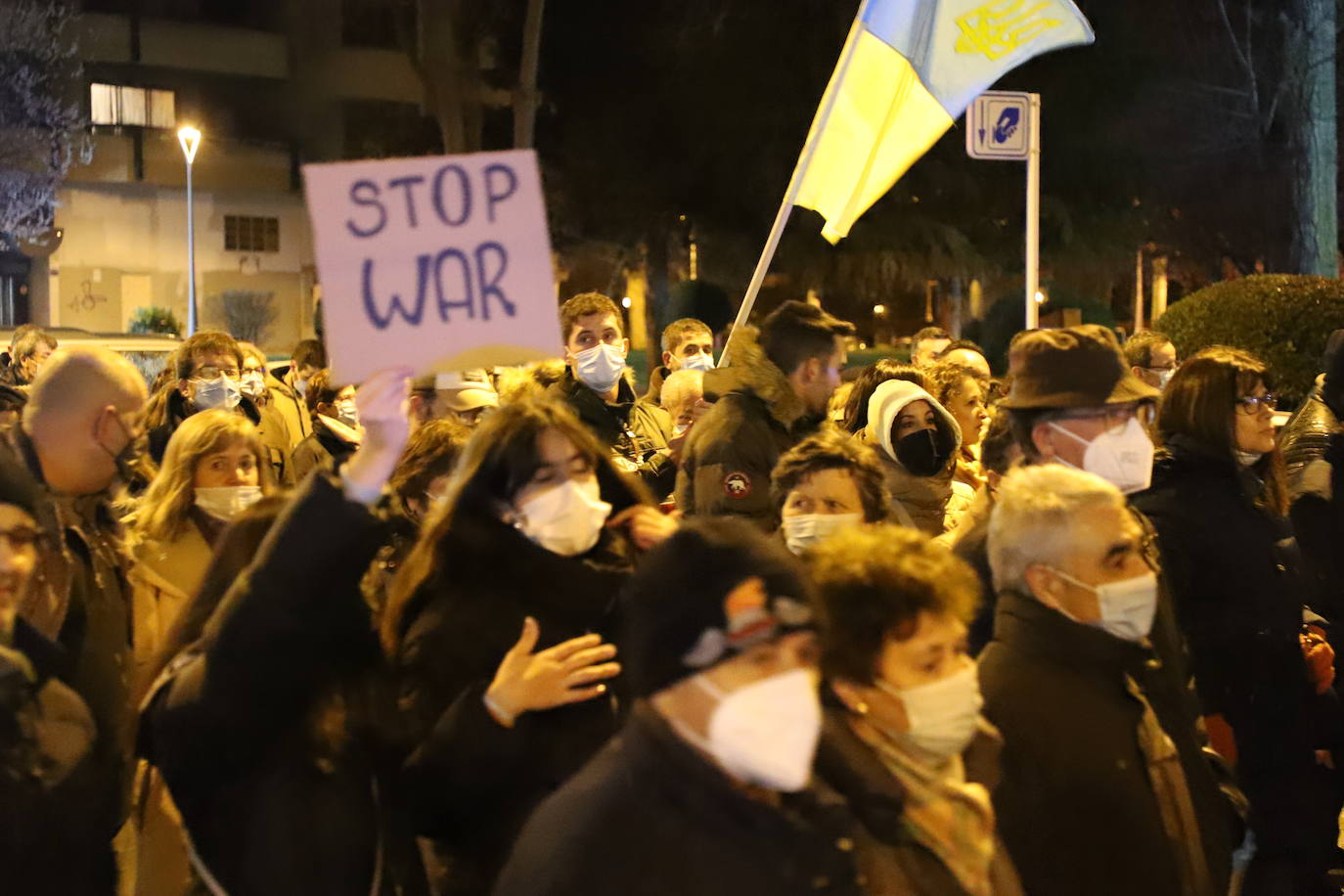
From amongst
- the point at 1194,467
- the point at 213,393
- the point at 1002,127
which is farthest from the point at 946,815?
the point at 1002,127

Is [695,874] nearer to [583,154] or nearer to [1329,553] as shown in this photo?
[1329,553]

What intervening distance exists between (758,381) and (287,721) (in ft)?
9.75

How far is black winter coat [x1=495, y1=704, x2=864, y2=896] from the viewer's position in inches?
82.7

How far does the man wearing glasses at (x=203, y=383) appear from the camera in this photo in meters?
7.57

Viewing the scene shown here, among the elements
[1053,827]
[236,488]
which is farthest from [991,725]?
[236,488]

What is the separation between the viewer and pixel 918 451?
18.8 feet

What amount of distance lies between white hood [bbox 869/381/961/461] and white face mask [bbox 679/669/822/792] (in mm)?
3587

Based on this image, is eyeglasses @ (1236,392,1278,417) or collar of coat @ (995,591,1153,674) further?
eyeglasses @ (1236,392,1278,417)

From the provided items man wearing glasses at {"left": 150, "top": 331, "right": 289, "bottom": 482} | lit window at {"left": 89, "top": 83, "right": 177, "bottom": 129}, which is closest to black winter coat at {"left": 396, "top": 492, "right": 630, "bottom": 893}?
man wearing glasses at {"left": 150, "top": 331, "right": 289, "bottom": 482}

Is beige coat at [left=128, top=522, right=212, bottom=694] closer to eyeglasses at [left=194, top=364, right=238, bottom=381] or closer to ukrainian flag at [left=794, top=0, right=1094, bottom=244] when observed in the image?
ukrainian flag at [left=794, top=0, right=1094, bottom=244]

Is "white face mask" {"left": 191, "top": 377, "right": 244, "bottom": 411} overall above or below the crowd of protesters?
above

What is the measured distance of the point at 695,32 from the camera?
23047mm

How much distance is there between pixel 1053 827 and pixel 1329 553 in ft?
9.85

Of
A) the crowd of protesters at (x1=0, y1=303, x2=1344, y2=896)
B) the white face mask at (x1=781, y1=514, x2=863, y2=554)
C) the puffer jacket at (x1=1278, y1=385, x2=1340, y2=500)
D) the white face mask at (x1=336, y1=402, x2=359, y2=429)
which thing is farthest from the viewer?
the white face mask at (x1=336, y1=402, x2=359, y2=429)
